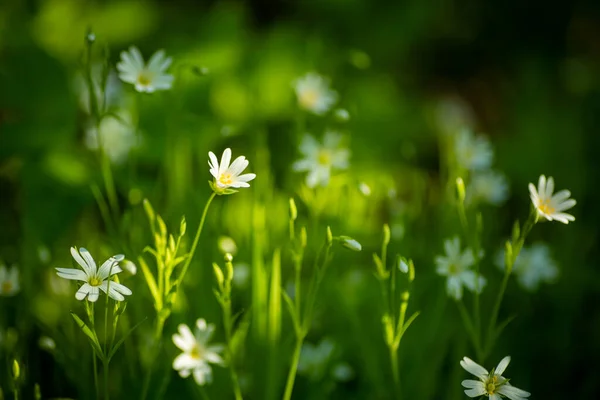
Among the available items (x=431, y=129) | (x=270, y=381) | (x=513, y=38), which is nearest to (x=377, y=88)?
(x=431, y=129)

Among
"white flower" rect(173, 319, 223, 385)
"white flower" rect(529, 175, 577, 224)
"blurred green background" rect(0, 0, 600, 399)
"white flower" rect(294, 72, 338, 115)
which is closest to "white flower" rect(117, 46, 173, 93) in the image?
"blurred green background" rect(0, 0, 600, 399)

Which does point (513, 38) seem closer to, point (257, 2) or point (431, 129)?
point (431, 129)

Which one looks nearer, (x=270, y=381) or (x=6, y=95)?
(x=270, y=381)

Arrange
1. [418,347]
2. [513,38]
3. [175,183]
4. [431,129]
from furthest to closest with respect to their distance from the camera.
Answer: [513,38] < [431,129] < [175,183] < [418,347]

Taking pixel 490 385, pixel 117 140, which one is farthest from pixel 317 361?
pixel 117 140

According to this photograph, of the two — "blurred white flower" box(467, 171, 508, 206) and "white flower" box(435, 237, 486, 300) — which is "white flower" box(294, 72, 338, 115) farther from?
"white flower" box(435, 237, 486, 300)

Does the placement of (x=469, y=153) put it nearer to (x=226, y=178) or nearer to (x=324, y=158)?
(x=324, y=158)
